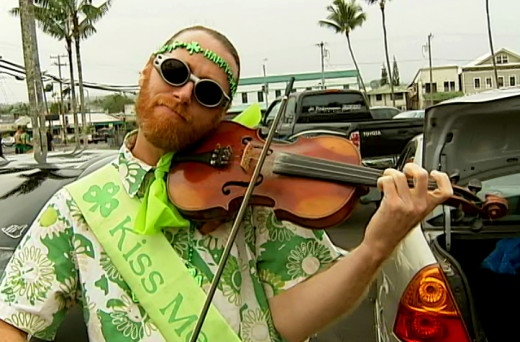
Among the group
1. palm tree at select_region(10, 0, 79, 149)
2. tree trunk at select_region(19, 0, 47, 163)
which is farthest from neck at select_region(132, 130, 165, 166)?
palm tree at select_region(10, 0, 79, 149)

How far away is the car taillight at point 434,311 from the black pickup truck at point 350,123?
18.9 ft

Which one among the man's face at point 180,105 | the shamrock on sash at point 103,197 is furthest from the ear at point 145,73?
the shamrock on sash at point 103,197

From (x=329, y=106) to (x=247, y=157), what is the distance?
10.4 metres

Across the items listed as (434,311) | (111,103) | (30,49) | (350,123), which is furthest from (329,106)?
(111,103)

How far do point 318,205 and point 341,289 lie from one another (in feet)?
0.66

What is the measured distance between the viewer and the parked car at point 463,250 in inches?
83.1

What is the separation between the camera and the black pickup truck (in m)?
8.70

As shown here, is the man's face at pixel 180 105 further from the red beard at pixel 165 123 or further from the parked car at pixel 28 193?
the parked car at pixel 28 193

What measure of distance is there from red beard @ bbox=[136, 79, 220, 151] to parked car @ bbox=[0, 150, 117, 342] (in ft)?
→ 3.13

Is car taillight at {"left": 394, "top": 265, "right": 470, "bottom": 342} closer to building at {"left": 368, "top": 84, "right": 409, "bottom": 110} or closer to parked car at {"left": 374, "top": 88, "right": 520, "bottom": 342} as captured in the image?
parked car at {"left": 374, "top": 88, "right": 520, "bottom": 342}

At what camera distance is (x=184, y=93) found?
1.32 m

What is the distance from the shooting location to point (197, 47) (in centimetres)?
139

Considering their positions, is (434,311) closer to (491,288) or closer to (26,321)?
(491,288)

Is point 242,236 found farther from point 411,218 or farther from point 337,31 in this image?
point 337,31
